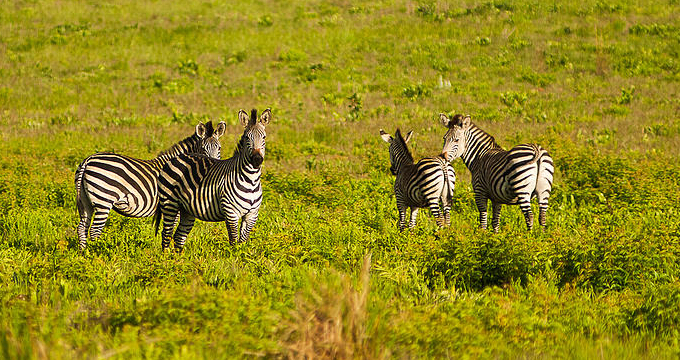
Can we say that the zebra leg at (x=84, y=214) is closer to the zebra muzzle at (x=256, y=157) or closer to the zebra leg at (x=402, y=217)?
the zebra muzzle at (x=256, y=157)

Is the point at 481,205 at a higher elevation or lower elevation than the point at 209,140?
lower

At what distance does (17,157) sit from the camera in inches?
651

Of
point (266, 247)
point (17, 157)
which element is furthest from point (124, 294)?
point (17, 157)

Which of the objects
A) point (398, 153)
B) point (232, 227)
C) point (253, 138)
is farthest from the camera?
point (398, 153)

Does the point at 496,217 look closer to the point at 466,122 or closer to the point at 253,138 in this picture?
the point at 466,122

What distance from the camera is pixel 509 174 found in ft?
35.6

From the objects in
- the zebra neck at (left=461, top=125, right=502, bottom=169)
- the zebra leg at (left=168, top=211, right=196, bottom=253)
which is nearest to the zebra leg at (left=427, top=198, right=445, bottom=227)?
the zebra neck at (left=461, top=125, right=502, bottom=169)

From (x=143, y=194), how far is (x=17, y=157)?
8824mm

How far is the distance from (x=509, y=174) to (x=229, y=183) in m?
4.77

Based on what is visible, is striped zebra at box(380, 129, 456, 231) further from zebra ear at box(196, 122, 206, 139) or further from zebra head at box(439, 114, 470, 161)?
zebra ear at box(196, 122, 206, 139)

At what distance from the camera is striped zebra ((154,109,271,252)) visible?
29.0 feet

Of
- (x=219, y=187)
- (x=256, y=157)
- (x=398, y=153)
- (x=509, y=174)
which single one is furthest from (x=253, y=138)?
(x=509, y=174)

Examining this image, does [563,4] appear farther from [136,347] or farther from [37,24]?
[136,347]

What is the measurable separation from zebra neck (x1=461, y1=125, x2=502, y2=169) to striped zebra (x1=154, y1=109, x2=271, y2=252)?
4.80 meters
